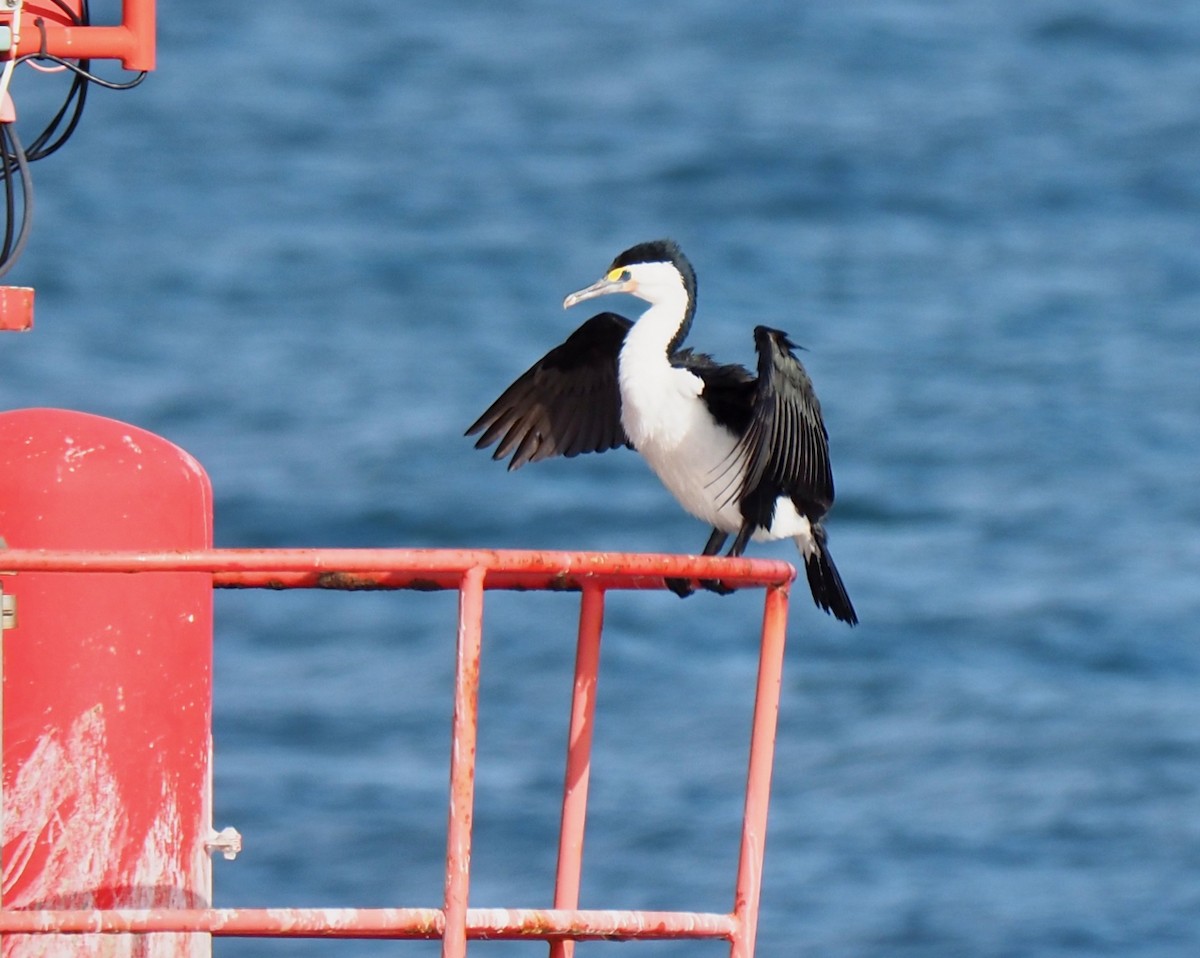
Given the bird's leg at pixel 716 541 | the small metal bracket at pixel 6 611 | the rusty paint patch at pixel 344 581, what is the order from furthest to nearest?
the bird's leg at pixel 716 541
the rusty paint patch at pixel 344 581
the small metal bracket at pixel 6 611

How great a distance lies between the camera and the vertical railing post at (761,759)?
4.02 metres

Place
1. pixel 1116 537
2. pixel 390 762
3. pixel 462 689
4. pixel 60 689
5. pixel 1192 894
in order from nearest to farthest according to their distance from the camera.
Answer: pixel 462 689 < pixel 60 689 < pixel 1192 894 < pixel 390 762 < pixel 1116 537

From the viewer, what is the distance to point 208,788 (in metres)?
4.18

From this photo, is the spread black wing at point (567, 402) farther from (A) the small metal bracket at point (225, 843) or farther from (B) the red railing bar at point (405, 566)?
A: (A) the small metal bracket at point (225, 843)

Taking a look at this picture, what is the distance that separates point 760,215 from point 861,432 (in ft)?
15.8

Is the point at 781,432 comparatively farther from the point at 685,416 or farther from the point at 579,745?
the point at 579,745

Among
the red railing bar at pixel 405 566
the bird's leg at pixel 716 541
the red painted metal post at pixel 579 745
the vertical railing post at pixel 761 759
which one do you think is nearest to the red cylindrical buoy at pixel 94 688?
the red railing bar at pixel 405 566

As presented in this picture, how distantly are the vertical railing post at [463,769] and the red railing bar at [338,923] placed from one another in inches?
1.5

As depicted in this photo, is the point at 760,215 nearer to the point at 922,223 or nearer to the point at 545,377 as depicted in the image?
the point at 922,223

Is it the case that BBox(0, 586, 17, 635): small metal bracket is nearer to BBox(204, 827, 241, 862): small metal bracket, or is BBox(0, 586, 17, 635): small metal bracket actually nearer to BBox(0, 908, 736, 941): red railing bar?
BBox(0, 908, 736, 941): red railing bar

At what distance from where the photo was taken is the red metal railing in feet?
11.4

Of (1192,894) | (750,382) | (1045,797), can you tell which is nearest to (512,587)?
(750,382)

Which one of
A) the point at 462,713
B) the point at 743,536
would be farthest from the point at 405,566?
the point at 743,536

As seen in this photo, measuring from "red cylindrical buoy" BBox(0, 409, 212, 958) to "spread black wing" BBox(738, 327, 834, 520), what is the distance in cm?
191
